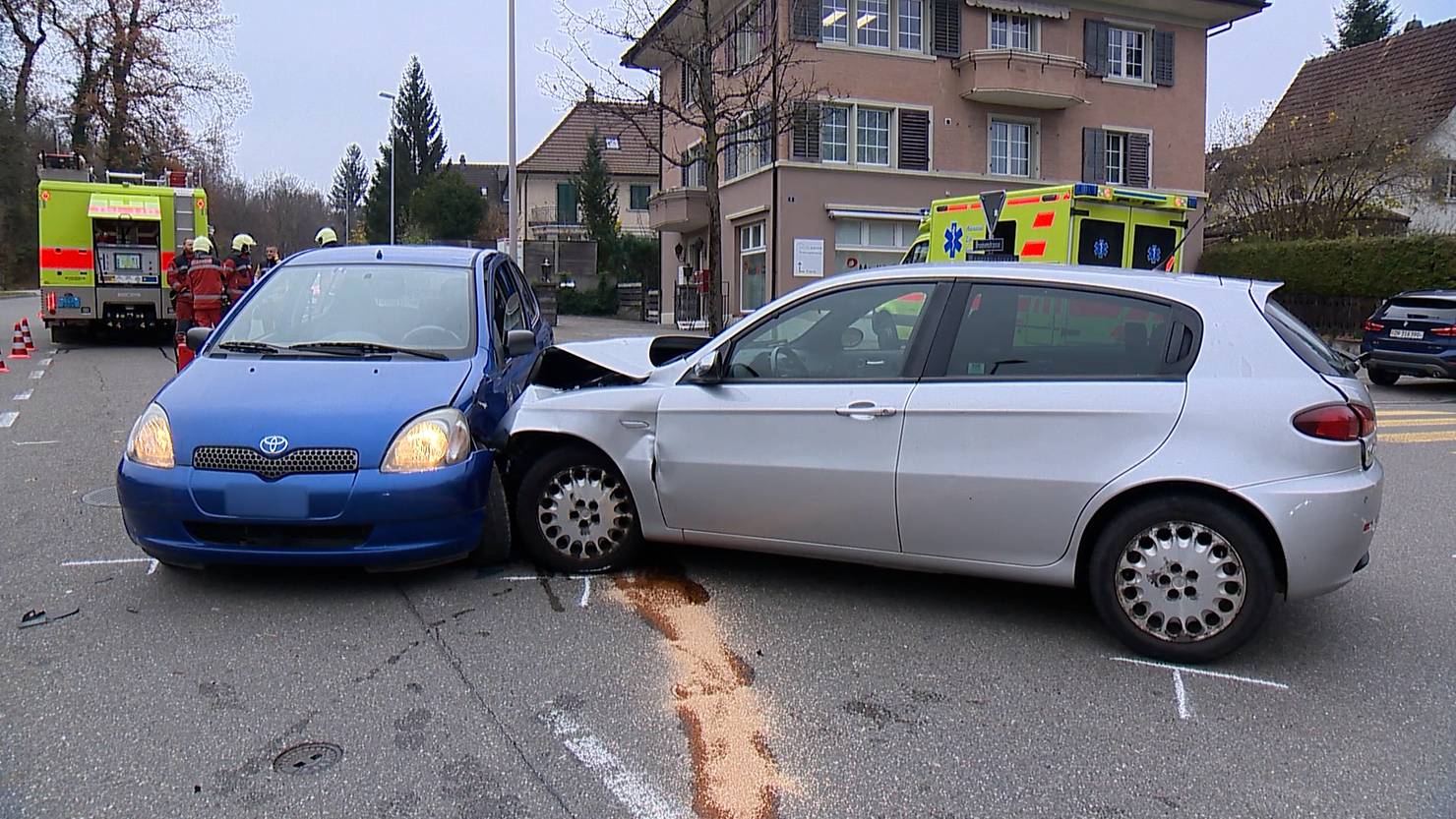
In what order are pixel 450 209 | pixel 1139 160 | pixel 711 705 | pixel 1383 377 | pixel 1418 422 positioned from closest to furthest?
pixel 711 705
pixel 1418 422
pixel 1383 377
pixel 1139 160
pixel 450 209

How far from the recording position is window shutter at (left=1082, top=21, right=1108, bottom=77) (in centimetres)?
2800

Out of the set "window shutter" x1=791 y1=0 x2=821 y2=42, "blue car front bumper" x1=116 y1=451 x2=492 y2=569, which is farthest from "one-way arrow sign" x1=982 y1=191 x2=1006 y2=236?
"window shutter" x1=791 y1=0 x2=821 y2=42

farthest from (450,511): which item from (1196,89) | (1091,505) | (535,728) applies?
(1196,89)

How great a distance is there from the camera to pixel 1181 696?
408cm

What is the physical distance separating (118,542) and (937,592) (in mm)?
4365

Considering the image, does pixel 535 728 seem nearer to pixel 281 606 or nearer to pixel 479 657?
pixel 479 657

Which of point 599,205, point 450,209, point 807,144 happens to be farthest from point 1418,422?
point 450,209

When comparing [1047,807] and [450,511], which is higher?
[450,511]

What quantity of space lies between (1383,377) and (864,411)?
575 inches

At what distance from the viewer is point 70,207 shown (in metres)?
18.5

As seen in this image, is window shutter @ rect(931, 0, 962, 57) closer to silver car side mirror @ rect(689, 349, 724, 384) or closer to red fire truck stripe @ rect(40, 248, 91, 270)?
red fire truck stripe @ rect(40, 248, 91, 270)

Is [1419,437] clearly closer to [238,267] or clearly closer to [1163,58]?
[238,267]

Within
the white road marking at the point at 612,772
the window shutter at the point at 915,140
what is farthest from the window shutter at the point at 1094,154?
the white road marking at the point at 612,772

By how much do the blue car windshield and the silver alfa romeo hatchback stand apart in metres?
Result: 1.12
